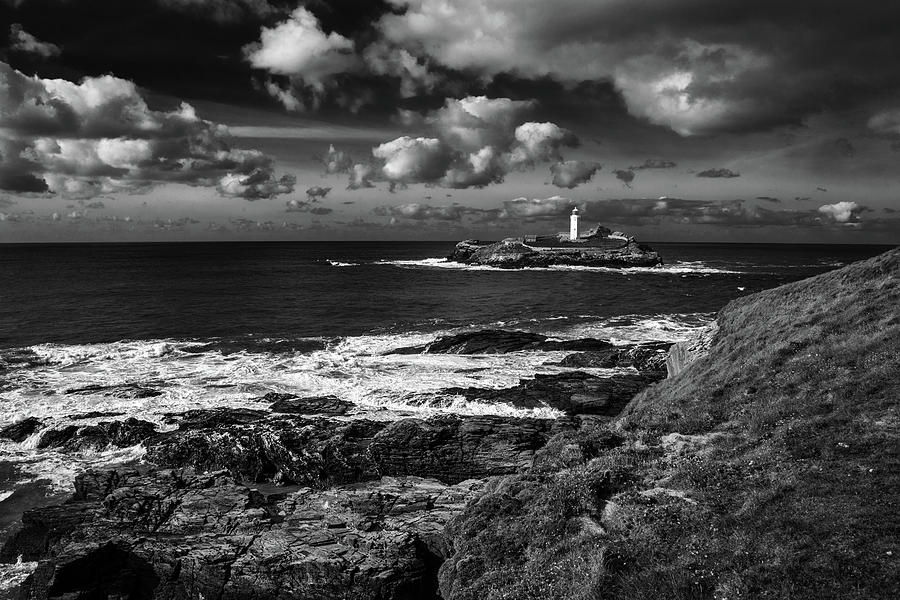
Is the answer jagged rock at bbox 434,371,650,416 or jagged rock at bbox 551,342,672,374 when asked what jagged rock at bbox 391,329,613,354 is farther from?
jagged rock at bbox 434,371,650,416

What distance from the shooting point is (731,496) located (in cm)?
1205

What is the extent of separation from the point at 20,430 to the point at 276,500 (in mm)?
19338

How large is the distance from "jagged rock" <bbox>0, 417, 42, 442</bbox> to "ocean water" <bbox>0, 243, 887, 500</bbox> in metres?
0.43

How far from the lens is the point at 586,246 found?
628 feet

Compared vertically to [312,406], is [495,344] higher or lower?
higher

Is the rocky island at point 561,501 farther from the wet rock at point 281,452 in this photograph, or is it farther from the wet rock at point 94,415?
the wet rock at point 94,415

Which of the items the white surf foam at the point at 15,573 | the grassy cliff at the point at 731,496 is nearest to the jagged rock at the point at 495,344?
the grassy cliff at the point at 731,496

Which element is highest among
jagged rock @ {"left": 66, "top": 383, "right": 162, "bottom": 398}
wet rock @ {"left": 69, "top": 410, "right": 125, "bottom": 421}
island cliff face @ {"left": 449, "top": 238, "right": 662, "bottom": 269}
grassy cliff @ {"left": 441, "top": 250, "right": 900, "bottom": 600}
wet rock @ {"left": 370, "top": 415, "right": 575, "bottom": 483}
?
island cliff face @ {"left": 449, "top": 238, "right": 662, "bottom": 269}

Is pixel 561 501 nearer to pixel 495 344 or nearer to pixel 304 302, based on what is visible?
pixel 495 344

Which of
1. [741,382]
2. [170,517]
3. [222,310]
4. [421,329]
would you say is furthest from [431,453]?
[222,310]

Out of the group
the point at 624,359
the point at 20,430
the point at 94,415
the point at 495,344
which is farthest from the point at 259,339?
the point at 624,359

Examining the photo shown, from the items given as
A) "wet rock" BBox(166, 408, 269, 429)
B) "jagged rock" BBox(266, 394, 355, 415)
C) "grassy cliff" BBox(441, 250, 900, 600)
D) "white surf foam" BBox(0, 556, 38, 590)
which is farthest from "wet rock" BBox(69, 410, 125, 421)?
"grassy cliff" BBox(441, 250, 900, 600)

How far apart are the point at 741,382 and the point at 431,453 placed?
12877mm

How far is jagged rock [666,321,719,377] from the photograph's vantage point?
2911 centimetres
